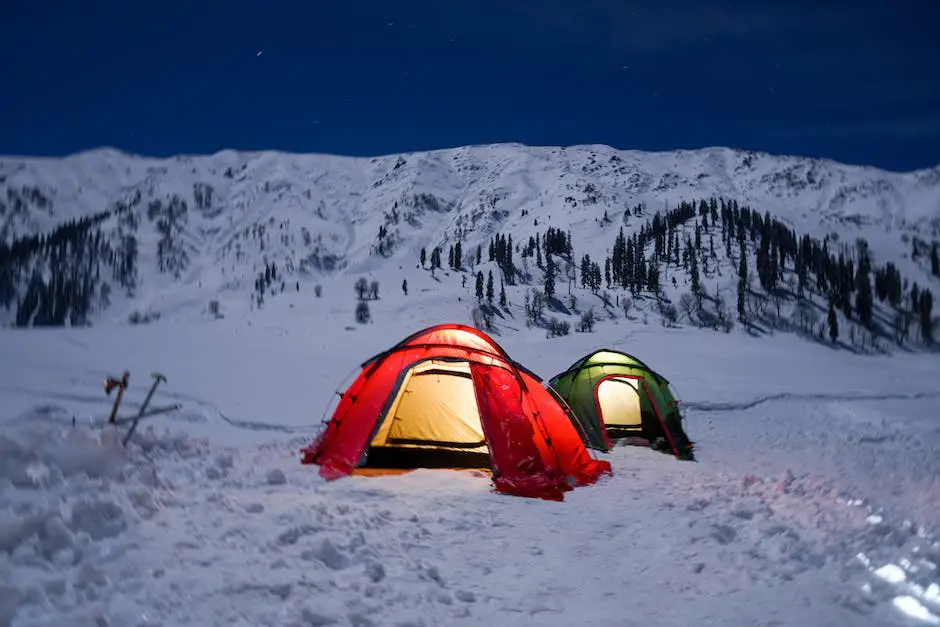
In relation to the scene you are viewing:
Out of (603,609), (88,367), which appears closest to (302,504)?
(603,609)

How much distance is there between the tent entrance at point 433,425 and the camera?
9391mm

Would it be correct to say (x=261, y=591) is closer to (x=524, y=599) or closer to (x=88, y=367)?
(x=524, y=599)

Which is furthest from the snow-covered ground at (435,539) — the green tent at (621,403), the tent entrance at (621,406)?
the tent entrance at (621,406)

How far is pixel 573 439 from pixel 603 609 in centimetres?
472

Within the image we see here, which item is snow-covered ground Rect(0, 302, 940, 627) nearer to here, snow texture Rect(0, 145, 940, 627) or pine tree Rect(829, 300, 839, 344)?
snow texture Rect(0, 145, 940, 627)

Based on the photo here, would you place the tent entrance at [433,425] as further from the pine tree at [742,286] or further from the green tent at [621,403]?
the pine tree at [742,286]

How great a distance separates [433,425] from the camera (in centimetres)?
996

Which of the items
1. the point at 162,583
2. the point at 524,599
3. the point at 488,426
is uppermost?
the point at 488,426

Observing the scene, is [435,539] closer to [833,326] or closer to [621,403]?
[621,403]

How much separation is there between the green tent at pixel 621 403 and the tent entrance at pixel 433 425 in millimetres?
2763

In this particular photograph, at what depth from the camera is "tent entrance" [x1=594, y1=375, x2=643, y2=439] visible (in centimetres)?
1264

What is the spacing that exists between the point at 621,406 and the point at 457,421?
5.12m

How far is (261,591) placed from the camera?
14.0ft

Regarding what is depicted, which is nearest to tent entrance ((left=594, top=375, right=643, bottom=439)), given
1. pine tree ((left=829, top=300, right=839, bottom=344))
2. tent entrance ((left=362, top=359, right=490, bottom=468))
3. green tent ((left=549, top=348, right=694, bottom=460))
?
green tent ((left=549, top=348, right=694, bottom=460))
